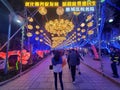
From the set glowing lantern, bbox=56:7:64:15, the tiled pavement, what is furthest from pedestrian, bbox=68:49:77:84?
glowing lantern, bbox=56:7:64:15

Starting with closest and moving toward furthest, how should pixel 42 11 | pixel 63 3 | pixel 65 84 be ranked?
pixel 65 84
pixel 42 11
pixel 63 3

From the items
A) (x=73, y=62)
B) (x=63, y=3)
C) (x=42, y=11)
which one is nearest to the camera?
(x=73, y=62)

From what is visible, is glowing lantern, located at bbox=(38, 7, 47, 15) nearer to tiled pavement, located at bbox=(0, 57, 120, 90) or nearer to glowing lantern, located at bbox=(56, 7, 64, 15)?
glowing lantern, located at bbox=(56, 7, 64, 15)

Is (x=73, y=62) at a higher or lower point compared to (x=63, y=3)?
lower

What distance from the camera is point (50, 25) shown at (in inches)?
1331

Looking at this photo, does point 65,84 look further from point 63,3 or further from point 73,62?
point 63,3

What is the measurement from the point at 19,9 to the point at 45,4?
15.8 feet

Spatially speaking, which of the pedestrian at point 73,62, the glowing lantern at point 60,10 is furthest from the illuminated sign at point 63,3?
the pedestrian at point 73,62

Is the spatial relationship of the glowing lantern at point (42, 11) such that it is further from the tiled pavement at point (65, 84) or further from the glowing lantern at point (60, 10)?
the tiled pavement at point (65, 84)

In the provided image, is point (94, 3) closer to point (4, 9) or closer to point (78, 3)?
point (78, 3)

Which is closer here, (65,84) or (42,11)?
(65,84)

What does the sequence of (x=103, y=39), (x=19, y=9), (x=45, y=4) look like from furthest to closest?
(x=103, y=39) → (x=19, y=9) → (x=45, y=4)

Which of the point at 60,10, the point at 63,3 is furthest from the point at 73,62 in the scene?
the point at 63,3

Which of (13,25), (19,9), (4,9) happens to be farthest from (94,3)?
(13,25)
